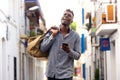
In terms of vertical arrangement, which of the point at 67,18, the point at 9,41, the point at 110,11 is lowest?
the point at 9,41

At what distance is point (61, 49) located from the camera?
5.64 m

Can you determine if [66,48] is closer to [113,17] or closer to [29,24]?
[113,17]

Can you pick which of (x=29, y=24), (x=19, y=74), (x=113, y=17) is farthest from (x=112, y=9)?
(x=29, y=24)

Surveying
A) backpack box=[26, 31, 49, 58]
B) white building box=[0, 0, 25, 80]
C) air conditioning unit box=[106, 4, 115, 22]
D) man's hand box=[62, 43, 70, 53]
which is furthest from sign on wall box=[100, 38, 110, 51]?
man's hand box=[62, 43, 70, 53]

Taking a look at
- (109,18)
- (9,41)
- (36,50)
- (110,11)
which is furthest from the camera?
(9,41)

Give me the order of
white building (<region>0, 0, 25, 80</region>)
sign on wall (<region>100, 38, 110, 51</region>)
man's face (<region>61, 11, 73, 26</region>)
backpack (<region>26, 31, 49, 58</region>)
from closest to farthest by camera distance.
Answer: man's face (<region>61, 11, 73, 26</region>), backpack (<region>26, 31, 49, 58</region>), white building (<region>0, 0, 25, 80</region>), sign on wall (<region>100, 38, 110, 51</region>)

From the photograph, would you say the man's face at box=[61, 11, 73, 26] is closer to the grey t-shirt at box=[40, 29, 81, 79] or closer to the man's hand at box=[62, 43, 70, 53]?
the grey t-shirt at box=[40, 29, 81, 79]

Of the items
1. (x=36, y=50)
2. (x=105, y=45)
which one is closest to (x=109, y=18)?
(x=105, y=45)

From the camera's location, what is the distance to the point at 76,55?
18.4 ft

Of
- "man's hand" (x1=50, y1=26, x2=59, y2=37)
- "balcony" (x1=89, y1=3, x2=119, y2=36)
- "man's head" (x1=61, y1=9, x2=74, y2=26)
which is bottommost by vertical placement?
"man's hand" (x1=50, y1=26, x2=59, y2=37)

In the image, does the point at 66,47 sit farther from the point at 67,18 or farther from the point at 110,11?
the point at 110,11

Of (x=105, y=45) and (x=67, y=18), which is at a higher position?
(x=67, y=18)

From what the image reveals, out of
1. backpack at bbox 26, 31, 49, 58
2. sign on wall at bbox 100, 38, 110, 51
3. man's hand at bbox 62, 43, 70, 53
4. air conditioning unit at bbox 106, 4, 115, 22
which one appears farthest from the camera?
sign on wall at bbox 100, 38, 110, 51

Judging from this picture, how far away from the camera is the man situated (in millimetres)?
5609
